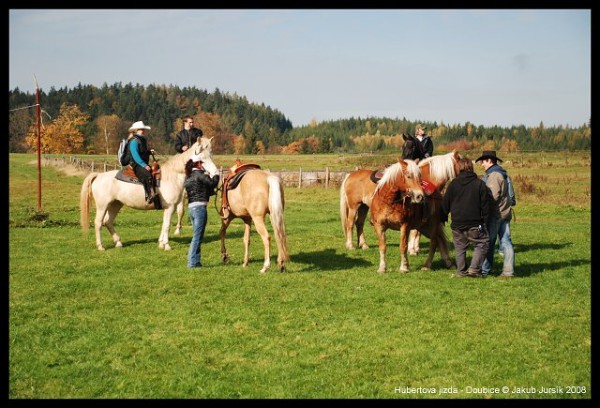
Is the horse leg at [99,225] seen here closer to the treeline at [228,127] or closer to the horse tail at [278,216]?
the horse tail at [278,216]

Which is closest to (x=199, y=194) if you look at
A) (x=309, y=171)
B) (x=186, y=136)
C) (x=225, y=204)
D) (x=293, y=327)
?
(x=225, y=204)

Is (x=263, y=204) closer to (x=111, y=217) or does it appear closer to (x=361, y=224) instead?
(x=361, y=224)

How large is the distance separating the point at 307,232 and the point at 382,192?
6.69m

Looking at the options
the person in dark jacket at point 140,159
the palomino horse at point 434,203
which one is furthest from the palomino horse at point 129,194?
the palomino horse at point 434,203

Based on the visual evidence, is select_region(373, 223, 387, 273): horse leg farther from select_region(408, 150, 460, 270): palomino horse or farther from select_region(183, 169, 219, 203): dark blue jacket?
select_region(183, 169, 219, 203): dark blue jacket

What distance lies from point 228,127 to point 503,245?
127529 millimetres

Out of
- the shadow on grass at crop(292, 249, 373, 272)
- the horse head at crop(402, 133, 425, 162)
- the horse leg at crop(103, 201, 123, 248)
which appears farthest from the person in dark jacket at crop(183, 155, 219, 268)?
the horse head at crop(402, 133, 425, 162)

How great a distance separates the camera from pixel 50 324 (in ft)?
27.7

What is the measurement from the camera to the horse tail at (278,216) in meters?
11.2

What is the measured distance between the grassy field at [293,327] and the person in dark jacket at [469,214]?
1.62ft
